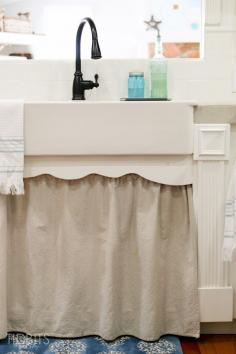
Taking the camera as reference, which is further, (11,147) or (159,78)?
(159,78)

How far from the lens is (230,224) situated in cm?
179

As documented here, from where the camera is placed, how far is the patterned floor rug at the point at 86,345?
1762mm

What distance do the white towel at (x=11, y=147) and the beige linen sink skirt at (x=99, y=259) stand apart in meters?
0.09

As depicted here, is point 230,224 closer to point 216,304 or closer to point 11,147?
point 216,304

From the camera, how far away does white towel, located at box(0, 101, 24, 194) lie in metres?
1.70

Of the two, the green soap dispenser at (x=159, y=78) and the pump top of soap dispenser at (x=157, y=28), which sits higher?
the pump top of soap dispenser at (x=157, y=28)

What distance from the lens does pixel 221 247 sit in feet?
6.04

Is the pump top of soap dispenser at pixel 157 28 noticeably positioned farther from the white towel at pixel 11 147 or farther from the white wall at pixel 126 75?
the white towel at pixel 11 147

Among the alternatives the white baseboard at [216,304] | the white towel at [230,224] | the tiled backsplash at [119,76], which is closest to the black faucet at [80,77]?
the tiled backsplash at [119,76]

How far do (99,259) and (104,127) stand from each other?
50cm

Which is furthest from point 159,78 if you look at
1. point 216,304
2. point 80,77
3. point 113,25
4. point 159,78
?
point 216,304

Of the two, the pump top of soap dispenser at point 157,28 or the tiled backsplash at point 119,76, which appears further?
the pump top of soap dispenser at point 157,28

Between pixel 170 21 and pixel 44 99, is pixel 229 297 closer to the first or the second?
pixel 44 99

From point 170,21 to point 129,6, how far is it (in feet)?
0.66
